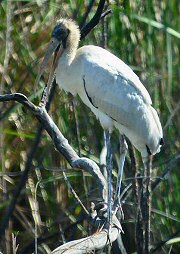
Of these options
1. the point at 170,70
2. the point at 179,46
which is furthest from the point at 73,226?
the point at 179,46

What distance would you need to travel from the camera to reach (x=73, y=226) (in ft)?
14.1

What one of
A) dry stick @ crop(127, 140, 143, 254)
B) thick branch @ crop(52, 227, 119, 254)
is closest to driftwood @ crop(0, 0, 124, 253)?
thick branch @ crop(52, 227, 119, 254)

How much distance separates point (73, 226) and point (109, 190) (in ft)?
2.53

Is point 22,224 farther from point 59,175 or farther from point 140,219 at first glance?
point 140,219

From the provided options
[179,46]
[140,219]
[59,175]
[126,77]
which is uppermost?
[179,46]

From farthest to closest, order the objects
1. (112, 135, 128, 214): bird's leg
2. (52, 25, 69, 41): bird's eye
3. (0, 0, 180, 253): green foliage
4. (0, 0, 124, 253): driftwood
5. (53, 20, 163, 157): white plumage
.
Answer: (0, 0, 180, 253): green foliage < (53, 20, 163, 157): white plumage < (52, 25, 69, 41): bird's eye < (112, 135, 128, 214): bird's leg < (0, 0, 124, 253): driftwood

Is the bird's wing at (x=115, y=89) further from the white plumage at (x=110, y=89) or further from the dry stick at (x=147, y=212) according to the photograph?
the dry stick at (x=147, y=212)

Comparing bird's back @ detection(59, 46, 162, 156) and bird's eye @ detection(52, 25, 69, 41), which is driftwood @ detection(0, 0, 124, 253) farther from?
bird's back @ detection(59, 46, 162, 156)

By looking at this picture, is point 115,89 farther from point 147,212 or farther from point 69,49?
point 147,212

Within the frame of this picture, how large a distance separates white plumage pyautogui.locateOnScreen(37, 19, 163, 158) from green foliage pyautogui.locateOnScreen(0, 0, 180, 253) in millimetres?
558

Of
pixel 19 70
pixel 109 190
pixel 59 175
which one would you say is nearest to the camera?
pixel 109 190

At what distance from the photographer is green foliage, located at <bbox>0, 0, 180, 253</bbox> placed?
4.71 metres

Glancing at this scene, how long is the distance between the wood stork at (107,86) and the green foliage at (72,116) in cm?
56

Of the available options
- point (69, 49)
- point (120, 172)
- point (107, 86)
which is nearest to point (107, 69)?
point (107, 86)
